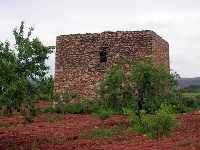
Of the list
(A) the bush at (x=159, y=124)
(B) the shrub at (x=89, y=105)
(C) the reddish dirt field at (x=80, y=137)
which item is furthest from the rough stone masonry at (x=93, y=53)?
(A) the bush at (x=159, y=124)

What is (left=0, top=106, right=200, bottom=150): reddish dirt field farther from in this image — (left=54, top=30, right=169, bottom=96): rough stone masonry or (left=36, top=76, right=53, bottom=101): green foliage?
(left=54, top=30, right=169, bottom=96): rough stone masonry

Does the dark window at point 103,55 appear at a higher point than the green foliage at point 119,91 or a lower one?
higher

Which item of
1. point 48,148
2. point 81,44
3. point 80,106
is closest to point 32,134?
point 48,148

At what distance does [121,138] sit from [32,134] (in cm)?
402

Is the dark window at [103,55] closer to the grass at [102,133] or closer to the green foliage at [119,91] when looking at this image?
the green foliage at [119,91]

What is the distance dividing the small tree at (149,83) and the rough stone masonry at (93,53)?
633cm

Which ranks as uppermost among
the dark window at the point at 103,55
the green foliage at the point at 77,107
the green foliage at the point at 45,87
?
the dark window at the point at 103,55

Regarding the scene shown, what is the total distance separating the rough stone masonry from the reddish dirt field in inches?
236

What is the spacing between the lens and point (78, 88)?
104 ft

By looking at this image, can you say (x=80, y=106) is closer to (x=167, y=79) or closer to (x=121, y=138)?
(x=167, y=79)

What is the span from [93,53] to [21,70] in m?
13.9

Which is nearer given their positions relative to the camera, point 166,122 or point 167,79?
point 166,122

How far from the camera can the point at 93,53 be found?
3167cm

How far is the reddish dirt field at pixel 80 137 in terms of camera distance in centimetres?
1626
